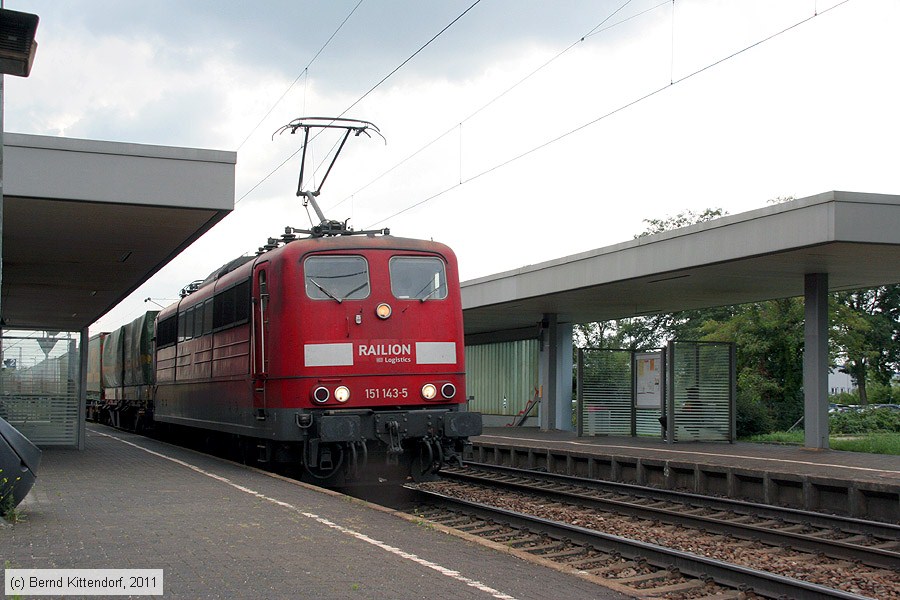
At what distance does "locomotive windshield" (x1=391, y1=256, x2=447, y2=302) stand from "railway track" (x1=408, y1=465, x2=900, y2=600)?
106 inches

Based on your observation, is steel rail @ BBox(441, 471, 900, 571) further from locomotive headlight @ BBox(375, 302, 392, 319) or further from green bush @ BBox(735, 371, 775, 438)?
green bush @ BBox(735, 371, 775, 438)

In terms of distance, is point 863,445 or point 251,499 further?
point 863,445

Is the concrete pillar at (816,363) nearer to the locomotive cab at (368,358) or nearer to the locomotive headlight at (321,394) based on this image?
the locomotive cab at (368,358)

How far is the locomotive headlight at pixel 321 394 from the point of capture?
40.6 feet

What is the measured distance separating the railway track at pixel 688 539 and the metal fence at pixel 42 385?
27.7 ft

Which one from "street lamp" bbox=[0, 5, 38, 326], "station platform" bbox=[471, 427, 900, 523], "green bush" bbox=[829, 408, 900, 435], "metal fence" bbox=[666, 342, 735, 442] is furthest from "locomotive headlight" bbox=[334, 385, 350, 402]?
"green bush" bbox=[829, 408, 900, 435]

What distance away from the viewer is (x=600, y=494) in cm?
1439

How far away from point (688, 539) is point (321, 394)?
15.4 ft

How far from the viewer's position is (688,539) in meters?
10.6

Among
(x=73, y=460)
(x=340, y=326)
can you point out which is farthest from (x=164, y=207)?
(x=73, y=460)

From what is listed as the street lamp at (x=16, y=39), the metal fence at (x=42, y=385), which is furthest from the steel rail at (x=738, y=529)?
the metal fence at (x=42, y=385)

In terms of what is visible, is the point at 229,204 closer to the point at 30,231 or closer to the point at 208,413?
the point at 30,231

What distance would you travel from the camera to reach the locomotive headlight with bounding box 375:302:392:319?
1290cm

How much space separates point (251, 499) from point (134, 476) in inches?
133
